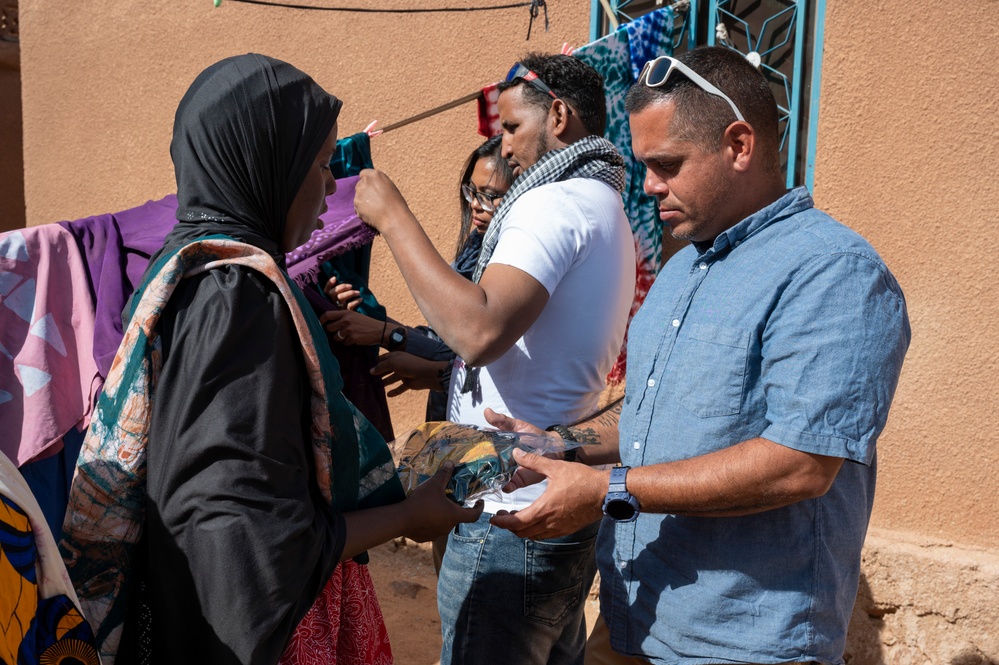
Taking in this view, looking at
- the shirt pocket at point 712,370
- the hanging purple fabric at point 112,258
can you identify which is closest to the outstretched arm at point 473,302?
the shirt pocket at point 712,370

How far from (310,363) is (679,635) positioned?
0.94m

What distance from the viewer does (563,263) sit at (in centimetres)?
215

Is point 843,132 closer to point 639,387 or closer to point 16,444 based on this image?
point 639,387

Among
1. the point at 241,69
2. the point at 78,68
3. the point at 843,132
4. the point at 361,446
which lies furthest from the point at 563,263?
the point at 78,68

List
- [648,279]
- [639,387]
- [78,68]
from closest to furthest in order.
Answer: [639,387] → [648,279] → [78,68]

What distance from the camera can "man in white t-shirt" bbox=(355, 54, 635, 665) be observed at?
2072 mm

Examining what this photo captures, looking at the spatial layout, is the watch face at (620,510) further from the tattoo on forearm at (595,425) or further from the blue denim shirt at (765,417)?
the tattoo on forearm at (595,425)

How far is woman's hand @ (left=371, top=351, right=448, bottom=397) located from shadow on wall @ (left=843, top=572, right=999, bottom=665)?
77.1 inches

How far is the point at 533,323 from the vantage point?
2156 mm

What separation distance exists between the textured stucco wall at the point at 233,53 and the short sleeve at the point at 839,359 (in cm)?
280

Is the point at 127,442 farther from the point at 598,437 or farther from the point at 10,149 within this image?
the point at 10,149

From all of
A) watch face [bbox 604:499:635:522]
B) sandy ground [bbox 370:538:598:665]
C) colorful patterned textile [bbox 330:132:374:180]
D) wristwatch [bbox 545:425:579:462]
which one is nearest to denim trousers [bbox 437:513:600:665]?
wristwatch [bbox 545:425:579:462]

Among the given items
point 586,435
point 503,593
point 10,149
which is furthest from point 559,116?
point 10,149

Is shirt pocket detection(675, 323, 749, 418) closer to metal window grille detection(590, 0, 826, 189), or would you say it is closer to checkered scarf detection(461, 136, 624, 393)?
checkered scarf detection(461, 136, 624, 393)
